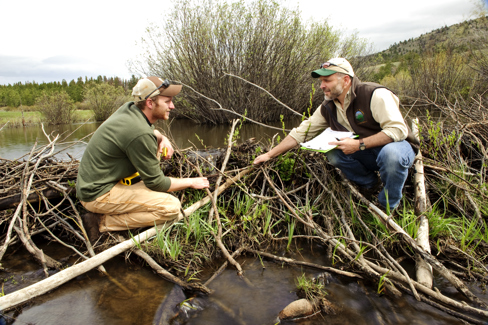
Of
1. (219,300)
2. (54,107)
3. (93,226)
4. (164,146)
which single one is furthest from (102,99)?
(219,300)

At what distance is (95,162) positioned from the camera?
3.09 metres

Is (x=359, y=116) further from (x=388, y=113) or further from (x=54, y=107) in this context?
(x=54, y=107)

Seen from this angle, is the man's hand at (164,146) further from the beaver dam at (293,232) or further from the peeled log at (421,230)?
the peeled log at (421,230)

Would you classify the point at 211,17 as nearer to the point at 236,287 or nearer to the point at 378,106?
the point at 378,106

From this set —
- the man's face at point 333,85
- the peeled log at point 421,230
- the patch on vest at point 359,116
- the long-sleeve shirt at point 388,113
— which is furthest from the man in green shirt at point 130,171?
the peeled log at point 421,230

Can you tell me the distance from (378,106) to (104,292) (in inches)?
130

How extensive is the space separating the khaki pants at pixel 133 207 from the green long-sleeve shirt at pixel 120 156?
117mm

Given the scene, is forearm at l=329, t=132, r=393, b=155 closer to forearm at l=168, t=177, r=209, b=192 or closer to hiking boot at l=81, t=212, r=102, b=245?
forearm at l=168, t=177, r=209, b=192

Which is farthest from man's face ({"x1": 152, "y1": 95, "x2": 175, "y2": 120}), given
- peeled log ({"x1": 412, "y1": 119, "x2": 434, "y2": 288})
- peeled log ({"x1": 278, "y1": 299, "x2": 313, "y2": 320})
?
peeled log ({"x1": 412, "y1": 119, "x2": 434, "y2": 288})

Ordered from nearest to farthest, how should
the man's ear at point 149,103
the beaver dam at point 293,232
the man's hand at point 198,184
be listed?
the beaver dam at point 293,232 < the man's ear at point 149,103 < the man's hand at point 198,184

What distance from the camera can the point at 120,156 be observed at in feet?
10.2

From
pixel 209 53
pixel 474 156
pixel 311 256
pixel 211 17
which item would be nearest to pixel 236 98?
pixel 209 53

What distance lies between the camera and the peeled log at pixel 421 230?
8.57 ft

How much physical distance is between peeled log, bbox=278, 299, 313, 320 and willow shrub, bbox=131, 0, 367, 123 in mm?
16197
